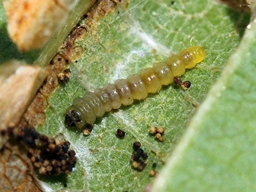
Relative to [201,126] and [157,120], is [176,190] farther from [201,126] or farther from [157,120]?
[157,120]

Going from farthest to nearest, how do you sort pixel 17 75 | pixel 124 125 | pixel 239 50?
pixel 124 125 → pixel 17 75 → pixel 239 50

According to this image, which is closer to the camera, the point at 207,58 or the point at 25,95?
the point at 25,95

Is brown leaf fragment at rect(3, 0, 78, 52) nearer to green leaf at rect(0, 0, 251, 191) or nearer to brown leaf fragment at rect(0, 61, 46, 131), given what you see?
brown leaf fragment at rect(0, 61, 46, 131)

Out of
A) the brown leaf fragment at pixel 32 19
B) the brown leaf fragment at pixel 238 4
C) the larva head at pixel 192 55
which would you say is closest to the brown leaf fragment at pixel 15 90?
the brown leaf fragment at pixel 32 19

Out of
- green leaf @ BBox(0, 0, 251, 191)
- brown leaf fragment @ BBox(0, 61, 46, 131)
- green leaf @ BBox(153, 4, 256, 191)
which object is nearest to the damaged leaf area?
green leaf @ BBox(0, 0, 251, 191)

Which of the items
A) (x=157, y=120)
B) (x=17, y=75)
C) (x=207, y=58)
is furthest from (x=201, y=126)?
(x=17, y=75)

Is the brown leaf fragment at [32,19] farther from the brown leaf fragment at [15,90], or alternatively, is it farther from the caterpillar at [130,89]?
the caterpillar at [130,89]

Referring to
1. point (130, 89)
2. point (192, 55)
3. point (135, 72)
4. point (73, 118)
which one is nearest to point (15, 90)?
point (73, 118)
